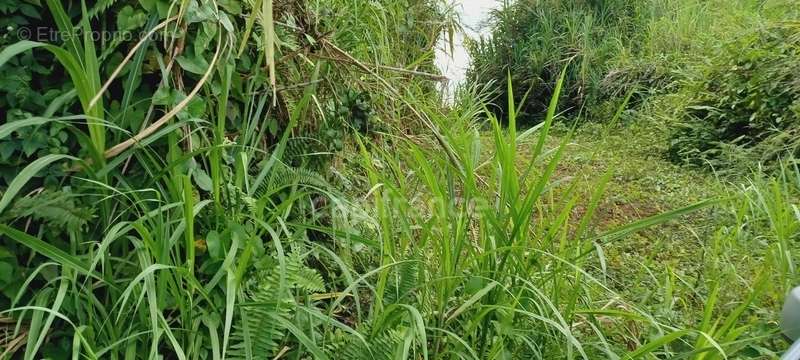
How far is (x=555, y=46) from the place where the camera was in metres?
6.95

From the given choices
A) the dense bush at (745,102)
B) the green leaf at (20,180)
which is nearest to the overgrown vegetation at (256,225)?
the green leaf at (20,180)

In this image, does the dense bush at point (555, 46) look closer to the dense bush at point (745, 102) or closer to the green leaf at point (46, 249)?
the dense bush at point (745, 102)

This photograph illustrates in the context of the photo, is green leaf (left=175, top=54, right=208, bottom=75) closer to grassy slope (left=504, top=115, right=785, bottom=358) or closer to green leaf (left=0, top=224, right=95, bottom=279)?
green leaf (left=0, top=224, right=95, bottom=279)

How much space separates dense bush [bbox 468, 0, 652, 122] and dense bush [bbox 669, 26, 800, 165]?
1977 millimetres

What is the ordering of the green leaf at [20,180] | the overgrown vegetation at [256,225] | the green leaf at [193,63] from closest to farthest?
the green leaf at [20,180] < the overgrown vegetation at [256,225] < the green leaf at [193,63]

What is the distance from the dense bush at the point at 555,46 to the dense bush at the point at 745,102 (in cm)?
198

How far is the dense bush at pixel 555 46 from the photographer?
646cm

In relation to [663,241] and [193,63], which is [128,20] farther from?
[663,241]

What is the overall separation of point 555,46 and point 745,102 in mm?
3538

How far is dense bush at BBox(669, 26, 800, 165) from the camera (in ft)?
10.7

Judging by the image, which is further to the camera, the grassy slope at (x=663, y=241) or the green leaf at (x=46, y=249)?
the grassy slope at (x=663, y=241)

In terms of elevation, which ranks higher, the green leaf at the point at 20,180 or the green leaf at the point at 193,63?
the green leaf at the point at 193,63

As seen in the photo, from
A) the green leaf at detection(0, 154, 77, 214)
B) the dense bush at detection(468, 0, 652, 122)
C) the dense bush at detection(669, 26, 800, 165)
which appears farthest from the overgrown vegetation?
the dense bush at detection(468, 0, 652, 122)

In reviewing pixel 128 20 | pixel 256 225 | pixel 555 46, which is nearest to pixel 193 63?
pixel 128 20
